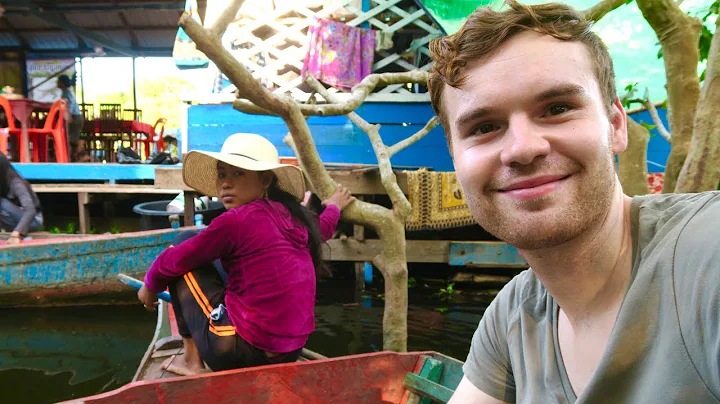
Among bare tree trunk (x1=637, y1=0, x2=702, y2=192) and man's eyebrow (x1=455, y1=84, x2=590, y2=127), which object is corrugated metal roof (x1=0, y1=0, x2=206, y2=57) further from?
man's eyebrow (x1=455, y1=84, x2=590, y2=127)

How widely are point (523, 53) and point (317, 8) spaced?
7.43 metres

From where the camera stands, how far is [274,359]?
266cm

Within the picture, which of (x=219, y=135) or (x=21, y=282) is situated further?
(x=219, y=135)

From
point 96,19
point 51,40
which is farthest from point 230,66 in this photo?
point 51,40

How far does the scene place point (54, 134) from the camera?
834 cm

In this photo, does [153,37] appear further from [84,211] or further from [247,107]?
[247,107]

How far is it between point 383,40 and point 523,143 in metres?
7.02

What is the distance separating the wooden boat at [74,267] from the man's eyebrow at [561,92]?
4900mm

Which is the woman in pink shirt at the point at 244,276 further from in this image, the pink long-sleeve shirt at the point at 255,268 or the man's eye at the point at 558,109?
the man's eye at the point at 558,109

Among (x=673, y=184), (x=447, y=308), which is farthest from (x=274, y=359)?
(x=447, y=308)

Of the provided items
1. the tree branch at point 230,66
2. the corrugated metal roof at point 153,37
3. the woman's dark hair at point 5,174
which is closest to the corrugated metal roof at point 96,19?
the corrugated metal roof at point 153,37

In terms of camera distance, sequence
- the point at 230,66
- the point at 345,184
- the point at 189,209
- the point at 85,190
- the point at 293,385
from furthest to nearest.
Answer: the point at 85,190, the point at 189,209, the point at 345,184, the point at 230,66, the point at 293,385

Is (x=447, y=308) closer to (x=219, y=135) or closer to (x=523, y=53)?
(x=219, y=135)

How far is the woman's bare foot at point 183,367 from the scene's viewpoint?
2.86 meters
